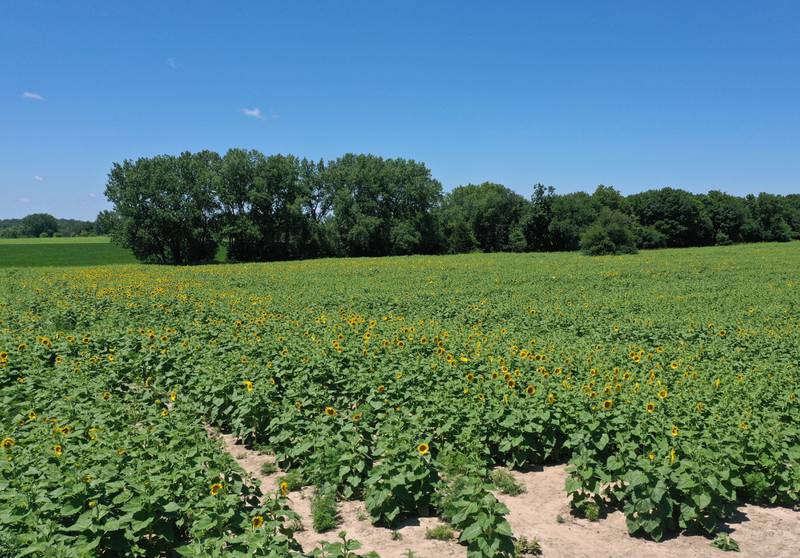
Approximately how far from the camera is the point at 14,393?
25.4 feet

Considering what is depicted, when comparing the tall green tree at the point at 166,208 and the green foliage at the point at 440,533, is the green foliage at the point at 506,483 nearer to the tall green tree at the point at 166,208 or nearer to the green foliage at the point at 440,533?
the green foliage at the point at 440,533

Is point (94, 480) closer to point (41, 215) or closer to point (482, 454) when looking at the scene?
point (482, 454)

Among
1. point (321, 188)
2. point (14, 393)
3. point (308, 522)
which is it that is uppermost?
point (321, 188)

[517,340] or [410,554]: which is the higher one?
[517,340]

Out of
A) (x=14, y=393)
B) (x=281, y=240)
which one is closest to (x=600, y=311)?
(x=14, y=393)

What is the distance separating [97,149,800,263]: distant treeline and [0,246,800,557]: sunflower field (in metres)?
43.9

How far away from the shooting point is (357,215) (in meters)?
65.2

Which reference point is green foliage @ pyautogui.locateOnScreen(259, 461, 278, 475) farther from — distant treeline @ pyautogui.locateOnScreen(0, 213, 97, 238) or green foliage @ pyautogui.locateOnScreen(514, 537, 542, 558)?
distant treeline @ pyautogui.locateOnScreen(0, 213, 97, 238)

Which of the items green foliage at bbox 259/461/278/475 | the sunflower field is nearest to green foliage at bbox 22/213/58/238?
the sunflower field

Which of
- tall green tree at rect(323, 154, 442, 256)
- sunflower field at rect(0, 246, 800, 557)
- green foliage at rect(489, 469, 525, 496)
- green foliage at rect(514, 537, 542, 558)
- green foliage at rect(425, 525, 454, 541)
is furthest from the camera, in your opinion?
tall green tree at rect(323, 154, 442, 256)

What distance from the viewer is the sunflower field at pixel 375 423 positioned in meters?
4.34

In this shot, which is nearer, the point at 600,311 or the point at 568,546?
the point at 568,546

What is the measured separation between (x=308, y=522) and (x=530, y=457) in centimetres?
275

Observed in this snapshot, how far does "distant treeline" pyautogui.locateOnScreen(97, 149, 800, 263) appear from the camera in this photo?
54.9 meters
